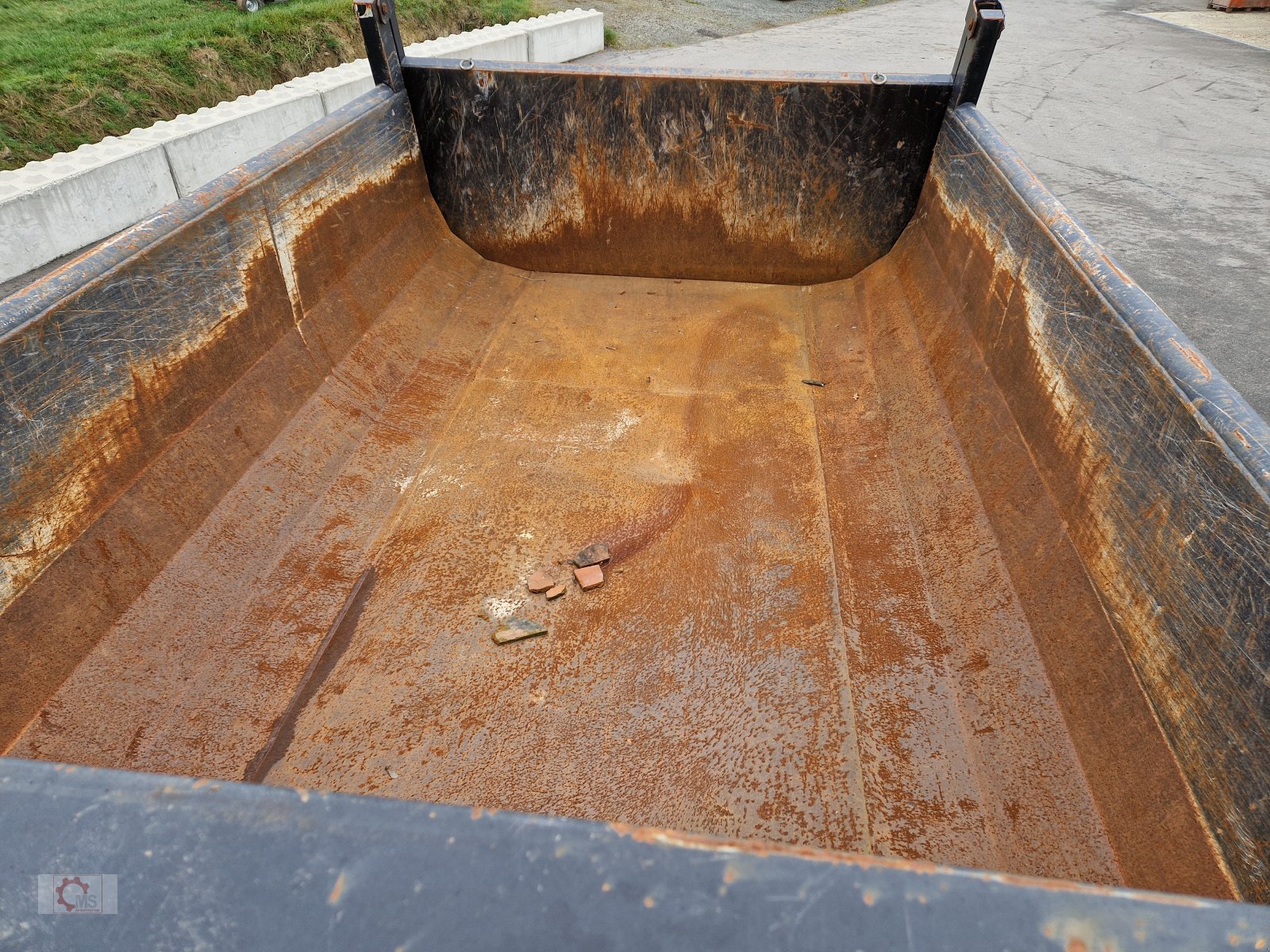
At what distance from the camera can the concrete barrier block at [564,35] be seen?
8.76 m

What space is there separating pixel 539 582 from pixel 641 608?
302mm

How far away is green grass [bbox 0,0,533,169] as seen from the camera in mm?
5891

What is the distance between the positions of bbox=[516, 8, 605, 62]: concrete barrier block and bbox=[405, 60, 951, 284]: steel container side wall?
6004mm

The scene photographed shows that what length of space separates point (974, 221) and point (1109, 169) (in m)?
4.75

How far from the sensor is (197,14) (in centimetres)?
845

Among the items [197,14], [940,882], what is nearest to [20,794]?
[940,882]

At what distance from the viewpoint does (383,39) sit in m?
3.13

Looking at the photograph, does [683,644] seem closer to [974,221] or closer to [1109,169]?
[974,221]

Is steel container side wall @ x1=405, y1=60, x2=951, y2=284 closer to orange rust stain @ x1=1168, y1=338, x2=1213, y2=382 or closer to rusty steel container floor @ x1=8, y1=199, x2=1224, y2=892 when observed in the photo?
rusty steel container floor @ x1=8, y1=199, x2=1224, y2=892

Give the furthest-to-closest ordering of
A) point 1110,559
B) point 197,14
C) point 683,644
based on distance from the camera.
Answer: point 197,14, point 683,644, point 1110,559

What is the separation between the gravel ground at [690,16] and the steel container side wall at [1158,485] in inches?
387

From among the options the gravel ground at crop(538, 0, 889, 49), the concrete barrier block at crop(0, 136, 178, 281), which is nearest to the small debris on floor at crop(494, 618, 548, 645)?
the concrete barrier block at crop(0, 136, 178, 281)

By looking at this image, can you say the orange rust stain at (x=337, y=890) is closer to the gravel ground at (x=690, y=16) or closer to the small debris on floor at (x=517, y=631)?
the small debris on floor at (x=517, y=631)

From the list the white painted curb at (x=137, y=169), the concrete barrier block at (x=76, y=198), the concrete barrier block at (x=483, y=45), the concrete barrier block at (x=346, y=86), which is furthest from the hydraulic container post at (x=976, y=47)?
the concrete barrier block at (x=483, y=45)
